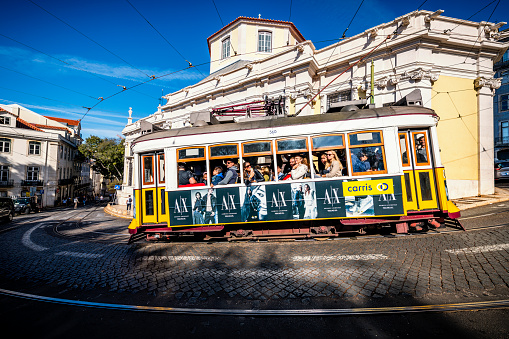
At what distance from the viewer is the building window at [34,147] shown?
28156mm

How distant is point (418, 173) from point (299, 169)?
328 cm

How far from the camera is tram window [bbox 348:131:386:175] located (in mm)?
5602

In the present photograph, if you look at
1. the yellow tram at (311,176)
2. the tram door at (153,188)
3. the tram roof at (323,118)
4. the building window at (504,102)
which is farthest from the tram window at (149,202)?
the building window at (504,102)

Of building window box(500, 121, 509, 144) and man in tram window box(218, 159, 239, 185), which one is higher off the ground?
building window box(500, 121, 509, 144)

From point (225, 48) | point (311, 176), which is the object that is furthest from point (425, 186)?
point (225, 48)

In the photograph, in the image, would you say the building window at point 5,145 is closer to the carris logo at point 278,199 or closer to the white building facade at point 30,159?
the white building facade at point 30,159

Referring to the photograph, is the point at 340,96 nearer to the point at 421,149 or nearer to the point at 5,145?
the point at 421,149

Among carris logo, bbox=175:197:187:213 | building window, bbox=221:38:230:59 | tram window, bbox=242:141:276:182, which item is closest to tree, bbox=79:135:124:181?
building window, bbox=221:38:230:59

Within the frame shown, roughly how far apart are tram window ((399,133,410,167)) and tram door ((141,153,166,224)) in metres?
7.15

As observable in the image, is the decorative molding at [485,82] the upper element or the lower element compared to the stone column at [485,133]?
upper

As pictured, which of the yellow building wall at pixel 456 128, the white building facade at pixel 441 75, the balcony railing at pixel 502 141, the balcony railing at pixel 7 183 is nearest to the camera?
the white building facade at pixel 441 75

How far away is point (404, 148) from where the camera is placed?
583 centimetres

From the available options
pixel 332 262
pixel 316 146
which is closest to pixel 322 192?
pixel 316 146

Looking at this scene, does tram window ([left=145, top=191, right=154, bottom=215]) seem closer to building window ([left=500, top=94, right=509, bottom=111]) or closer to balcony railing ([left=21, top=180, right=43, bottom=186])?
balcony railing ([left=21, top=180, right=43, bottom=186])
